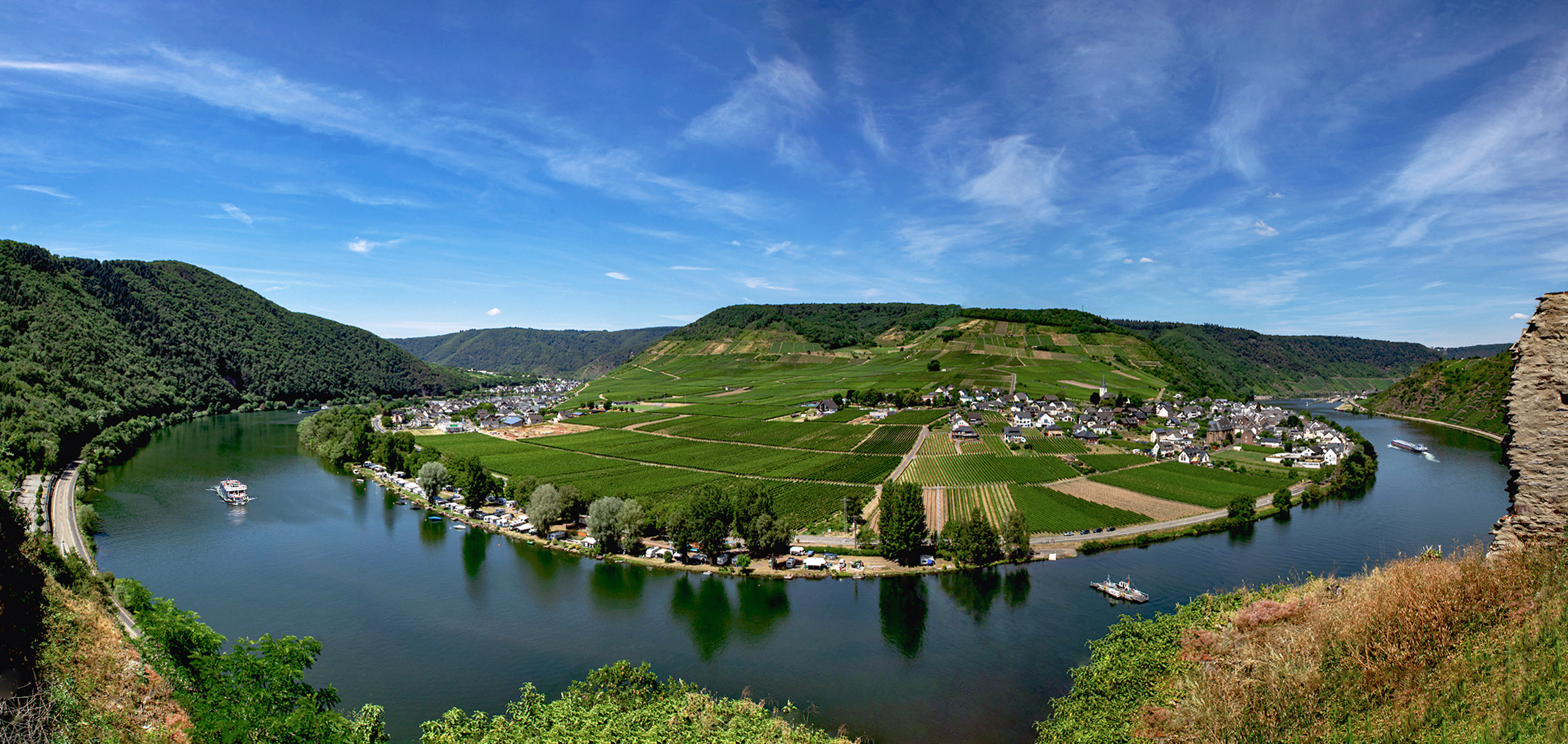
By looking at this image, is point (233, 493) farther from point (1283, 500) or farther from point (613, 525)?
point (1283, 500)

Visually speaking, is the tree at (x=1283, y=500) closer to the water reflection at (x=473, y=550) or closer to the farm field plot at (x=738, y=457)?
the farm field plot at (x=738, y=457)

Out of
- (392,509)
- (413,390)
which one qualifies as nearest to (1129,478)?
(392,509)

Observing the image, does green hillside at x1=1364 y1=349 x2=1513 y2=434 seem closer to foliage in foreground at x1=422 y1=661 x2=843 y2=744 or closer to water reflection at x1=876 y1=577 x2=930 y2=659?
water reflection at x1=876 y1=577 x2=930 y2=659

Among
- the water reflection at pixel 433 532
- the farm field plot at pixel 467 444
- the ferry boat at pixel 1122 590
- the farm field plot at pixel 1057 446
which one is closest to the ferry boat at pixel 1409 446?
the farm field plot at pixel 1057 446

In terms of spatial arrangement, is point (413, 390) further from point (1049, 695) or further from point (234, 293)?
point (1049, 695)

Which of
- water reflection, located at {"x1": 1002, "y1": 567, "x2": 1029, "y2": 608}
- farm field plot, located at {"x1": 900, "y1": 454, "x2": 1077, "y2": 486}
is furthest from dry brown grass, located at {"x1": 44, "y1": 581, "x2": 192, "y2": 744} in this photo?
farm field plot, located at {"x1": 900, "y1": 454, "x2": 1077, "y2": 486}
